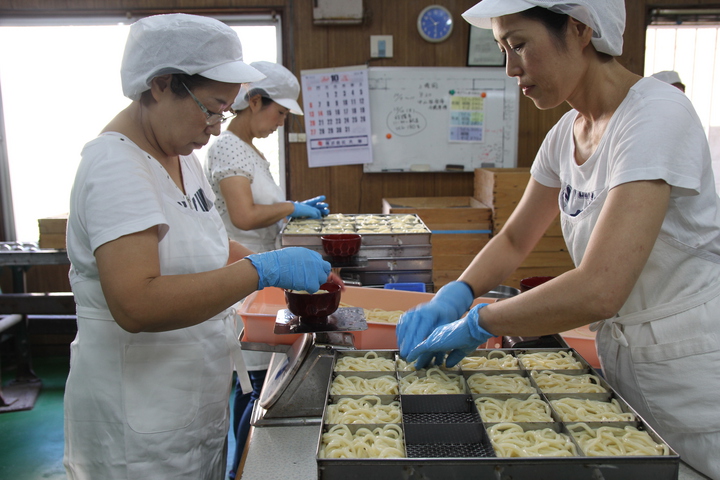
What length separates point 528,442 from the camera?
1.18 metres

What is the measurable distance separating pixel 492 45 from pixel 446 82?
0.53 meters

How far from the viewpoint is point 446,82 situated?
5.00 meters

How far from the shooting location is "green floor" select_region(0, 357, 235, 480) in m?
3.14

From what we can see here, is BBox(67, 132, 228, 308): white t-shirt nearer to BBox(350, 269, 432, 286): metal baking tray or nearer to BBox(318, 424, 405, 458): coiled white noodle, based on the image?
BBox(318, 424, 405, 458): coiled white noodle

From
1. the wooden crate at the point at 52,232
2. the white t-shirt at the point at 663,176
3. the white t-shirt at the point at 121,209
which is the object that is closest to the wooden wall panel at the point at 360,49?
the wooden crate at the point at 52,232

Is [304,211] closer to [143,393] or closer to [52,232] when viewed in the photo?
[52,232]

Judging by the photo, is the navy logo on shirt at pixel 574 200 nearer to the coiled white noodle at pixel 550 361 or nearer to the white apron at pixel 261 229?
the coiled white noodle at pixel 550 361

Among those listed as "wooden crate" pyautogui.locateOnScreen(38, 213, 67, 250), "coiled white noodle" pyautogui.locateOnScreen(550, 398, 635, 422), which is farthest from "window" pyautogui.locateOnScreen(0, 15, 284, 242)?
"coiled white noodle" pyautogui.locateOnScreen(550, 398, 635, 422)

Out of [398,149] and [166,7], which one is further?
[398,149]

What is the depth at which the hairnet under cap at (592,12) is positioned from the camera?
4.12 ft

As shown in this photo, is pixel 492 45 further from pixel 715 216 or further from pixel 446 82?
pixel 715 216

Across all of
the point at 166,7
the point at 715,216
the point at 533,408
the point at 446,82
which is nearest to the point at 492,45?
the point at 446,82

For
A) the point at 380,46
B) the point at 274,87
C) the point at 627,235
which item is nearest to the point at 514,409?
the point at 627,235

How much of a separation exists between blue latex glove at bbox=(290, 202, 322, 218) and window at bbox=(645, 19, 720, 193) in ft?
12.3
